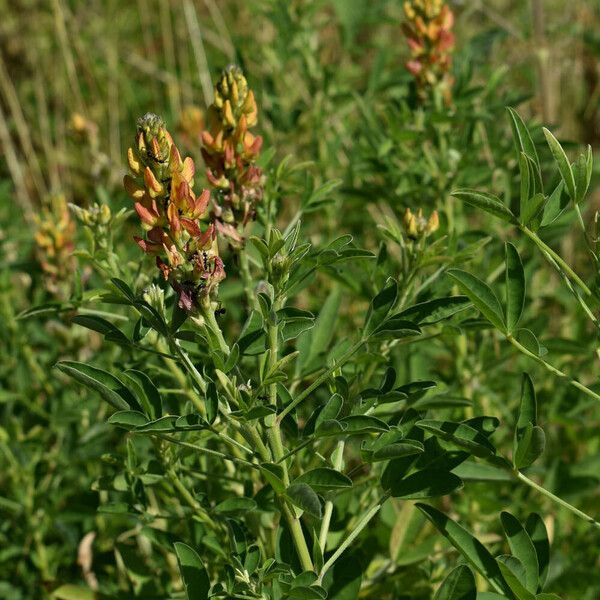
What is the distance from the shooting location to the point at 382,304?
1.17 m

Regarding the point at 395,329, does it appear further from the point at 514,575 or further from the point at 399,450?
the point at 514,575

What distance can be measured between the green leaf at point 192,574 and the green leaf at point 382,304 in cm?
36

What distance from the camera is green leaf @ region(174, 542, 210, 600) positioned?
1122mm

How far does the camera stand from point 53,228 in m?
1.84

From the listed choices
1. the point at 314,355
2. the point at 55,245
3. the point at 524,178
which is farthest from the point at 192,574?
the point at 55,245

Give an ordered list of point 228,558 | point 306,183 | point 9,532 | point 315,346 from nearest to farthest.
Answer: point 228,558, point 315,346, point 306,183, point 9,532

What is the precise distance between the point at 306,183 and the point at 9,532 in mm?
972

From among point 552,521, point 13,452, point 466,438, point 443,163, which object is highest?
point 443,163

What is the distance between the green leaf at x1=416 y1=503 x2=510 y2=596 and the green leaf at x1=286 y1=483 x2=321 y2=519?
0.67ft

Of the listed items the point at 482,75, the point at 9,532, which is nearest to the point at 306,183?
the point at 9,532

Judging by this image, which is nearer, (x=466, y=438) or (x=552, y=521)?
(x=466, y=438)

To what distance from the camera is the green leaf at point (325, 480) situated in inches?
40.6

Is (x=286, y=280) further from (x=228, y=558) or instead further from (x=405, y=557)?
(x=405, y=557)

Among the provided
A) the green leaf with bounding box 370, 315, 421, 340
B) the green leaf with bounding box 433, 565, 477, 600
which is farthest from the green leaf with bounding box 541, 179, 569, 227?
the green leaf with bounding box 433, 565, 477, 600
